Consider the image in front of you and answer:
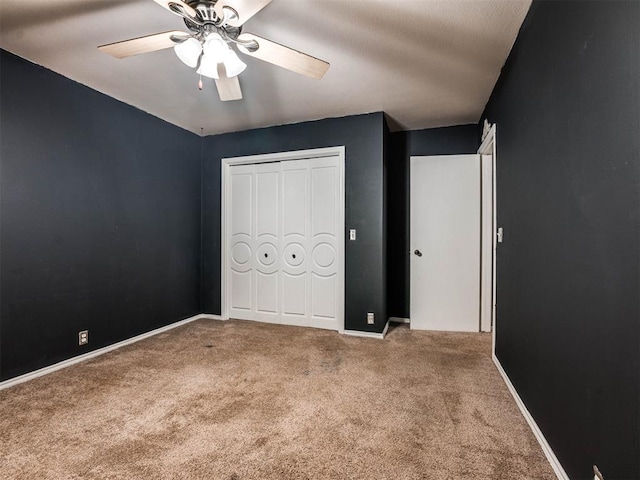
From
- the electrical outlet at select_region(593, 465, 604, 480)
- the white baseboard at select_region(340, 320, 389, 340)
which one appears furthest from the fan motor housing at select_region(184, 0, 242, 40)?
the white baseboard at select_region(340, 320, 389, 340)

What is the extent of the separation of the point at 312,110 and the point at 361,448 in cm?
302

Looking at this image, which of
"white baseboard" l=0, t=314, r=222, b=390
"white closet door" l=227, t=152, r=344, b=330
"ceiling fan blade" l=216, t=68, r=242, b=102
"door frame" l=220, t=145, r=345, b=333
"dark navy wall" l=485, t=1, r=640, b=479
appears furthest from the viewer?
"white closet door" l=227, t=152, r=344, b=330

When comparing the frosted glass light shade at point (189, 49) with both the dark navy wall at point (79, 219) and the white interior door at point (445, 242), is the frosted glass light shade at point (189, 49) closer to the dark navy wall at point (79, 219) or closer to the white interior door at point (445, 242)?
the dark navy wall at point (79, 219)

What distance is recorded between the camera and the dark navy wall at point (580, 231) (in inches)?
38.0

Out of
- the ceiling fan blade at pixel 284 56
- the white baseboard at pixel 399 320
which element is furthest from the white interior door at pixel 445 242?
the ceiling fan blade at pixel 284 56

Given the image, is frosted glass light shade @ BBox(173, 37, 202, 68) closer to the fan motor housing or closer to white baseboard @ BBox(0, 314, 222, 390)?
the fan motor housing

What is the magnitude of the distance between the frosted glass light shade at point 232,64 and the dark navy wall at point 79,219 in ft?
5.87

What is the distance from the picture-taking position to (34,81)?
244 cm

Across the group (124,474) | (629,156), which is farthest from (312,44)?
(124,474)

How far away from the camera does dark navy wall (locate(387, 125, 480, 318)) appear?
4023mm

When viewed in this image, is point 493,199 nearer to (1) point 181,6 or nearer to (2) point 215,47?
(2) point 215,47

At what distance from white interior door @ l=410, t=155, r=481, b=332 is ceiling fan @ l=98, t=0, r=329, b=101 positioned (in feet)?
7.41

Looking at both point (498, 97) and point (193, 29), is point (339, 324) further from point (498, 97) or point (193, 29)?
point (193, 29)

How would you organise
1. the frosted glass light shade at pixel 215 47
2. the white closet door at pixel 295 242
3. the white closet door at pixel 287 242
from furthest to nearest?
the white closet door at pixel 295 242 < the white closet door at pixel 287 242 < the frosted glass light shade at pixel 215 47
